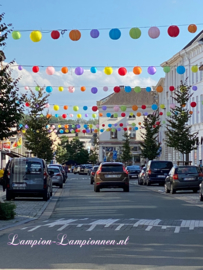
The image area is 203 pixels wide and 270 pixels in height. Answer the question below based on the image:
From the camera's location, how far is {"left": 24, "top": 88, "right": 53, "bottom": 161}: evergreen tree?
5800 centimetres

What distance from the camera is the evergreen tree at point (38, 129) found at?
58.0 metres

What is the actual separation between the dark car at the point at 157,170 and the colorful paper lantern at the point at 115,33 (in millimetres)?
22501

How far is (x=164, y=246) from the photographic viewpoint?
36.7ft

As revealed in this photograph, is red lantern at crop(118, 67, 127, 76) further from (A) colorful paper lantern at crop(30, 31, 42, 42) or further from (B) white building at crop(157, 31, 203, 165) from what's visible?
(B) white building at crop(157, 31, 203, 165)

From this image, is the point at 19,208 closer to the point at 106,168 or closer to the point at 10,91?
the point at 10,91

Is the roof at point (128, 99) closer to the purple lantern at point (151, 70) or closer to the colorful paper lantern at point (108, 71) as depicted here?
the purple lantern at point (151, 70)

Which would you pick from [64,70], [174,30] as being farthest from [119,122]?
[174,30]

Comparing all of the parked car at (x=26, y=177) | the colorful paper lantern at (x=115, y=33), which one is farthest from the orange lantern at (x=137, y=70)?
the colorful paper lantern at (x=115, y=33)

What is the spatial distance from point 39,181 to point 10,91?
6.43 meters

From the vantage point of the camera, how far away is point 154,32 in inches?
835

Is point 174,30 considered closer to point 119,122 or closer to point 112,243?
point 112,243

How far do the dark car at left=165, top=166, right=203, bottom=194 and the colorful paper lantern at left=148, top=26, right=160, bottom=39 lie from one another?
13.0m

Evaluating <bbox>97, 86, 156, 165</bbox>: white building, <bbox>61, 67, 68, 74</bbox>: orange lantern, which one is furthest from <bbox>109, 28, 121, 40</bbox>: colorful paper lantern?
<bbox>97, 86, 156, 165</bbox>: white building

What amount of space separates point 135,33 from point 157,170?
77.4ft
